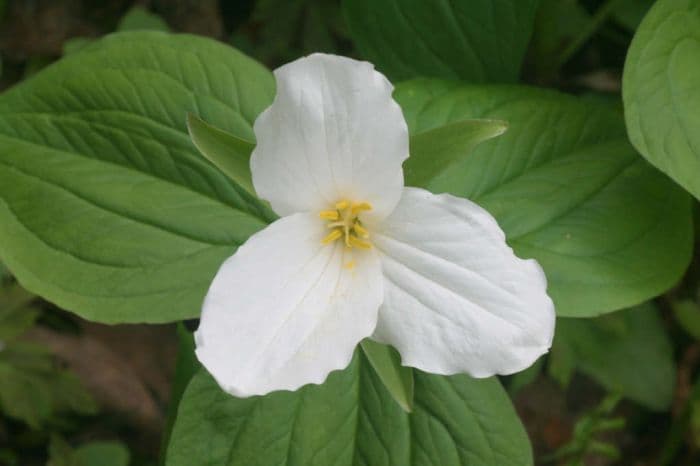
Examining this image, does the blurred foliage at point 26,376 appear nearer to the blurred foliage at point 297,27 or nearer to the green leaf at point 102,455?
the green leaf at point 102,455

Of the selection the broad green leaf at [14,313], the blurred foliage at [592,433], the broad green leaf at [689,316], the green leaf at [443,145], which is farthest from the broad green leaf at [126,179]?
the broad green leaf at [689,316]

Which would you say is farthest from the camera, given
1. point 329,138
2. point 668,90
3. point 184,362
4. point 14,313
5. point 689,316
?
point 689,316

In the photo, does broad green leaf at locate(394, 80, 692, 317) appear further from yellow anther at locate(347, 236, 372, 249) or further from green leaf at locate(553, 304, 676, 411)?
green leaf at locate(553, 304, 676, 411)

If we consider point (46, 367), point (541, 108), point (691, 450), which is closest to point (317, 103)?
point (541, 108)

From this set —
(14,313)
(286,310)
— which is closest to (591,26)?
(286,310)

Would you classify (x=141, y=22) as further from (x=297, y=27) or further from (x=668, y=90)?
(x=668, y=90)

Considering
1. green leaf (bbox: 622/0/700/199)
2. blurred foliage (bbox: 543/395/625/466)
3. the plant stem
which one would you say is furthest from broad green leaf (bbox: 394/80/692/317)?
blurred foliage (bbox: 543/395/625/466)
